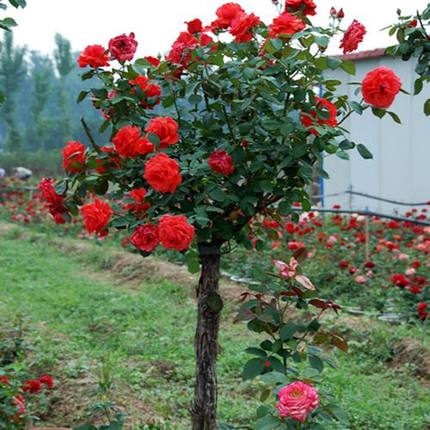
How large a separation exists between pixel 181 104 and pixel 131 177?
0.30m

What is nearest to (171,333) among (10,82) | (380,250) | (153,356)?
(153,356)

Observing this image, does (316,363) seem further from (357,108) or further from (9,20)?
(9,20)

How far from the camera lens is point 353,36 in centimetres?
230

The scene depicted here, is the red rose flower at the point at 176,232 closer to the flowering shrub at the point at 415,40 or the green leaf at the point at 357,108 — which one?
the green leaf at the point at 357,108

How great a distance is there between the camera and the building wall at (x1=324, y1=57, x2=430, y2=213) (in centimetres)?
1090

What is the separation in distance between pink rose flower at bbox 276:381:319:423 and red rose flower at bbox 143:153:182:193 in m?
0.63

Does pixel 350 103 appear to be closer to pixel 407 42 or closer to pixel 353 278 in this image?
pixel 407 42

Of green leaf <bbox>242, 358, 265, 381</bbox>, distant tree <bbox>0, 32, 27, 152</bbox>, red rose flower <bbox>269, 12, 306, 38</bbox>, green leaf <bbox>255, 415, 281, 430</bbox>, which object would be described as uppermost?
distant tree <bbox>0, 32, 27, 152</bbox>

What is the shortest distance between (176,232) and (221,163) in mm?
287

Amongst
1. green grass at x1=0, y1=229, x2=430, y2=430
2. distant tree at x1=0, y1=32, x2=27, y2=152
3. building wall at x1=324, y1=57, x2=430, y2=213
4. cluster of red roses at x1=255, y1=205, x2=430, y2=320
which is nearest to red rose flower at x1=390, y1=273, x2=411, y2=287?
cluster of red roses at x1=255, y1=205, x2=430, y2=320

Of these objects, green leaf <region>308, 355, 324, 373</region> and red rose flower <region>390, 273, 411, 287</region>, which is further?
red rose flower <region>390, 273, 411, 287</region>

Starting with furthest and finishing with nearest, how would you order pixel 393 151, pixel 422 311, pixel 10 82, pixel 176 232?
pixel 10 82 → pixel 393 151 → pixel 422 311 → pixel 176 232

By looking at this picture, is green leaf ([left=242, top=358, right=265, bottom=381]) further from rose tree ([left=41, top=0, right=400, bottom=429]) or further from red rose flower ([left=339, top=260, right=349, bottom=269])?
red rose flower ([left=339, top=260, right=349, bottom=269])

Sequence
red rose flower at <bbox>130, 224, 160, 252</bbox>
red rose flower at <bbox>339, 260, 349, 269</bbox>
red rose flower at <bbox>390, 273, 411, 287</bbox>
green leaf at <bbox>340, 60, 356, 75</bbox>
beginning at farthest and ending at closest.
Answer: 1. red rose flower at <bbox>339, 260, 349, 269</bbox>
2. red rose flower at <bbox>390, 273, 411, 287</bbox>
3. green leaf at <bbox>340, 60, 356, 75</bbox>
4. red rose flower at <bbox>130, 224, 160, 252</bbox>
